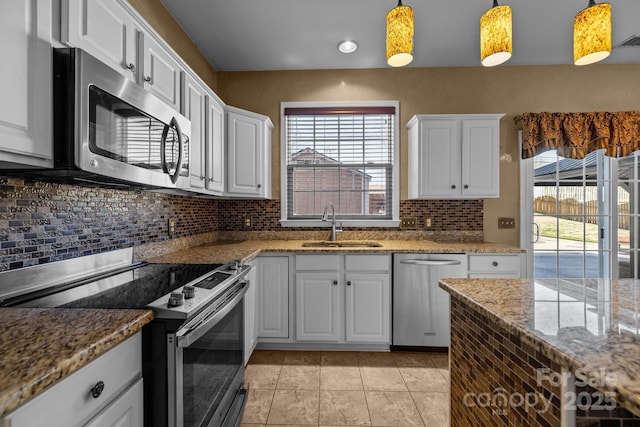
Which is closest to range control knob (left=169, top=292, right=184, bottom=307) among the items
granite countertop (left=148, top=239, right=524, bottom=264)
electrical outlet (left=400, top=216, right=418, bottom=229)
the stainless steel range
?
the stainless steel range

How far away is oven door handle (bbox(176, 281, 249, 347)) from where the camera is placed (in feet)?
3.37

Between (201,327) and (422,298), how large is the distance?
1959 mm

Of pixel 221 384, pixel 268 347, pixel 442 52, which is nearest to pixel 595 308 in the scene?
pixel 221 384

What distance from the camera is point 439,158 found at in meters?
2.92

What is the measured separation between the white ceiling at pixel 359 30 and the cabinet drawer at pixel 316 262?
189 centimetres

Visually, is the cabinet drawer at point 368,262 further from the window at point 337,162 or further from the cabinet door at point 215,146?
the cabinet door at point 215,146

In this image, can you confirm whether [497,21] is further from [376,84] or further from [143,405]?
[376,84]

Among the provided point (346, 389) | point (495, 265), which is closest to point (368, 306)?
point (346, 389)

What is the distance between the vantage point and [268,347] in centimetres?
270

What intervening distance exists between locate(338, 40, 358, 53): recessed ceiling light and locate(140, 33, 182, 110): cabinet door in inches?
58.6

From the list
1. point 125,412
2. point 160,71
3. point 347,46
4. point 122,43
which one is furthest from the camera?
point 347,46

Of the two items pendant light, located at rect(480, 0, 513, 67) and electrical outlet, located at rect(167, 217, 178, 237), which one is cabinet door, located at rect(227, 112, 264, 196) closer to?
electrical outlet, located at rect(167, 217, 178, 237)

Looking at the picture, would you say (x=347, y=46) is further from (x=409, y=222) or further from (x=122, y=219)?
(x=122, y=219)

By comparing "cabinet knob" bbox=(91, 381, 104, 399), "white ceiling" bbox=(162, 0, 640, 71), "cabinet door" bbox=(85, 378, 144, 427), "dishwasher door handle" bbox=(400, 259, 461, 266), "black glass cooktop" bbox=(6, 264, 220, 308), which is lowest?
"cabinet door" bbox=(85, 378, 144, 427)
